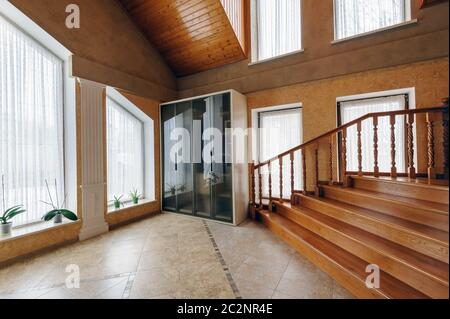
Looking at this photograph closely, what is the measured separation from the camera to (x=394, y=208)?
2.15m

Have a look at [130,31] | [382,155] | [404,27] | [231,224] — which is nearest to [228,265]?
[231,224]

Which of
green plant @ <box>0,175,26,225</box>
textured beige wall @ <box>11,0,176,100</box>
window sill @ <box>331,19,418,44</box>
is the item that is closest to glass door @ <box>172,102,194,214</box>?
textured beige wall @ <box>11,0,176,100</box>

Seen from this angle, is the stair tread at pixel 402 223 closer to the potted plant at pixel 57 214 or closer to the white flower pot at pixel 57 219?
the potted plant at pixel 57 214

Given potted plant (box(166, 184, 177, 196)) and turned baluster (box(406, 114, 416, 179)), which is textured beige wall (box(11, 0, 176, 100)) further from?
turned baluster (box(406, 114, 416, 179))

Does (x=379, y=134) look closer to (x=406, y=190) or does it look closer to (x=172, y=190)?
(x=406, y=190)

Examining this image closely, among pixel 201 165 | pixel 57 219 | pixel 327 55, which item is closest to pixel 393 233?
Result: pixel 327 55

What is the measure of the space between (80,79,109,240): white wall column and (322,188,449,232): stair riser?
146 inches

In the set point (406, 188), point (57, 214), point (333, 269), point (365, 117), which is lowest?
point (333, 269)

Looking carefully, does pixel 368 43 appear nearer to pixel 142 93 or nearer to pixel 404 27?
pixel 404 27

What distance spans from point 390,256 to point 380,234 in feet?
1.20

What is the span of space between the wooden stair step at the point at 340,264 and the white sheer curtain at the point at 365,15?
320 centimetres

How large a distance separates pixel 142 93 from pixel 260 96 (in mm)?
2354

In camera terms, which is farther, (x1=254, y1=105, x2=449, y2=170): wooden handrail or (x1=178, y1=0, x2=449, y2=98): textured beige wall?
(x1=178, y1=0, x2=449, y2=98): textured beige wall

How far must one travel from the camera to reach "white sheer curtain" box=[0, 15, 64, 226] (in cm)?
262
